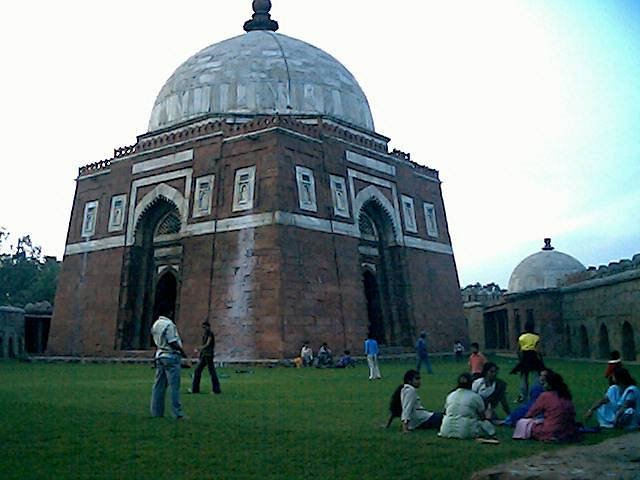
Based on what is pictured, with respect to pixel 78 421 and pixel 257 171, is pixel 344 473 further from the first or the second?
pixel 257 171

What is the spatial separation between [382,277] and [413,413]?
17901 millimetres

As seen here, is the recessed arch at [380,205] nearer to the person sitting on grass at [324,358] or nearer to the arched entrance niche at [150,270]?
the person sitting on grass at [324,358]

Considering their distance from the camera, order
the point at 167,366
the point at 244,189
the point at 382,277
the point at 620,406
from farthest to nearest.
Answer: the point at 382,277, the point at 244,189, the point at 167,366, the point at 620,406

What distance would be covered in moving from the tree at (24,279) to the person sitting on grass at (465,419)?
1489 inches

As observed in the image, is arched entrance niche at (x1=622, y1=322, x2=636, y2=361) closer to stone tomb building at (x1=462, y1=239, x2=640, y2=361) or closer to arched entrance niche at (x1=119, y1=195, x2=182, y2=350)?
stone tomb building at (x1=462, y1=239, x2=640, y2=361)

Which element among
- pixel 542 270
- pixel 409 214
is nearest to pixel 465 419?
pixel 409 214

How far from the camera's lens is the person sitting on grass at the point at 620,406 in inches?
296

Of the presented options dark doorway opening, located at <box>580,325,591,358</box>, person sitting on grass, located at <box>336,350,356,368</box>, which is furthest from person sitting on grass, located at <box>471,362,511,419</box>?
dark doorway opening, located at <box>580,325,591,358</box>

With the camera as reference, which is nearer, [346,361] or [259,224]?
[346,361]

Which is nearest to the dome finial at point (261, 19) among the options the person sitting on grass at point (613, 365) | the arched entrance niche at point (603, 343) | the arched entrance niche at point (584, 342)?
the arched entrance niche at point (584, 342)

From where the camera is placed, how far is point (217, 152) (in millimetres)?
22547

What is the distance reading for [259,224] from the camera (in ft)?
67.3

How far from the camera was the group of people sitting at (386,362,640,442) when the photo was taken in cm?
664

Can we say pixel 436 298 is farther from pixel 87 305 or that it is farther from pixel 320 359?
pixel 87 305
